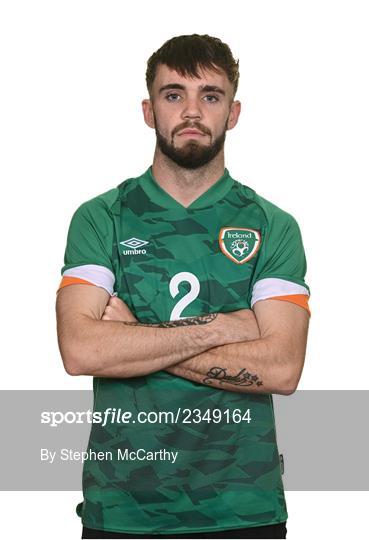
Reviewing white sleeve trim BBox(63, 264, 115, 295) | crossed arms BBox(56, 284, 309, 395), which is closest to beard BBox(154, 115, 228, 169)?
white sleeve trim BBox(63, 264, 115, 295)

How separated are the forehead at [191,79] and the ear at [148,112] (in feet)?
0.57

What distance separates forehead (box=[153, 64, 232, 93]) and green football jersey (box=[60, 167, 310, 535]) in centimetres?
60

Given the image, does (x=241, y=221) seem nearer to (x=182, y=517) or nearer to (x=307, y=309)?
(x=307, y=309)

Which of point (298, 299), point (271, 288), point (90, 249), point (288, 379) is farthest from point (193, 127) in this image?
point (288, 379)

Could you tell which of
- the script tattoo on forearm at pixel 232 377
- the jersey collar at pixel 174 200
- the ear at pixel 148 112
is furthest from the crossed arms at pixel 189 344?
the ear at pixel 148 112

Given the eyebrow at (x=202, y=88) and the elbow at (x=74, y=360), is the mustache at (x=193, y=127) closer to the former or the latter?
the eyebrow at (x=202, y=88)

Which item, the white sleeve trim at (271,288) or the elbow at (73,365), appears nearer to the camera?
the elbow at (73,365)

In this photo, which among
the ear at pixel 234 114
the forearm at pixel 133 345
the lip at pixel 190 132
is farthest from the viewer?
the ear at pixel 234 114

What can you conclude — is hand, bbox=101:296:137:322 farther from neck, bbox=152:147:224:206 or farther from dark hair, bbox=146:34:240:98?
dark hair, bbox=146:34:240:98

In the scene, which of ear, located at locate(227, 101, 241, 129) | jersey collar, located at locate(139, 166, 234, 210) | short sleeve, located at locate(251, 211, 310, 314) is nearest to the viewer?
short sleeve, located at locate(251, 211, 310, 314)

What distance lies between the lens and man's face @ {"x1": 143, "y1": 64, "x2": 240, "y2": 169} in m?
5.52

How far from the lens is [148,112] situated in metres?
5.89

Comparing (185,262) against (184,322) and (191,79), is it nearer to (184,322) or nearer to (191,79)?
(184,322)

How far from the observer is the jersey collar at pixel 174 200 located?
18.5 ft
